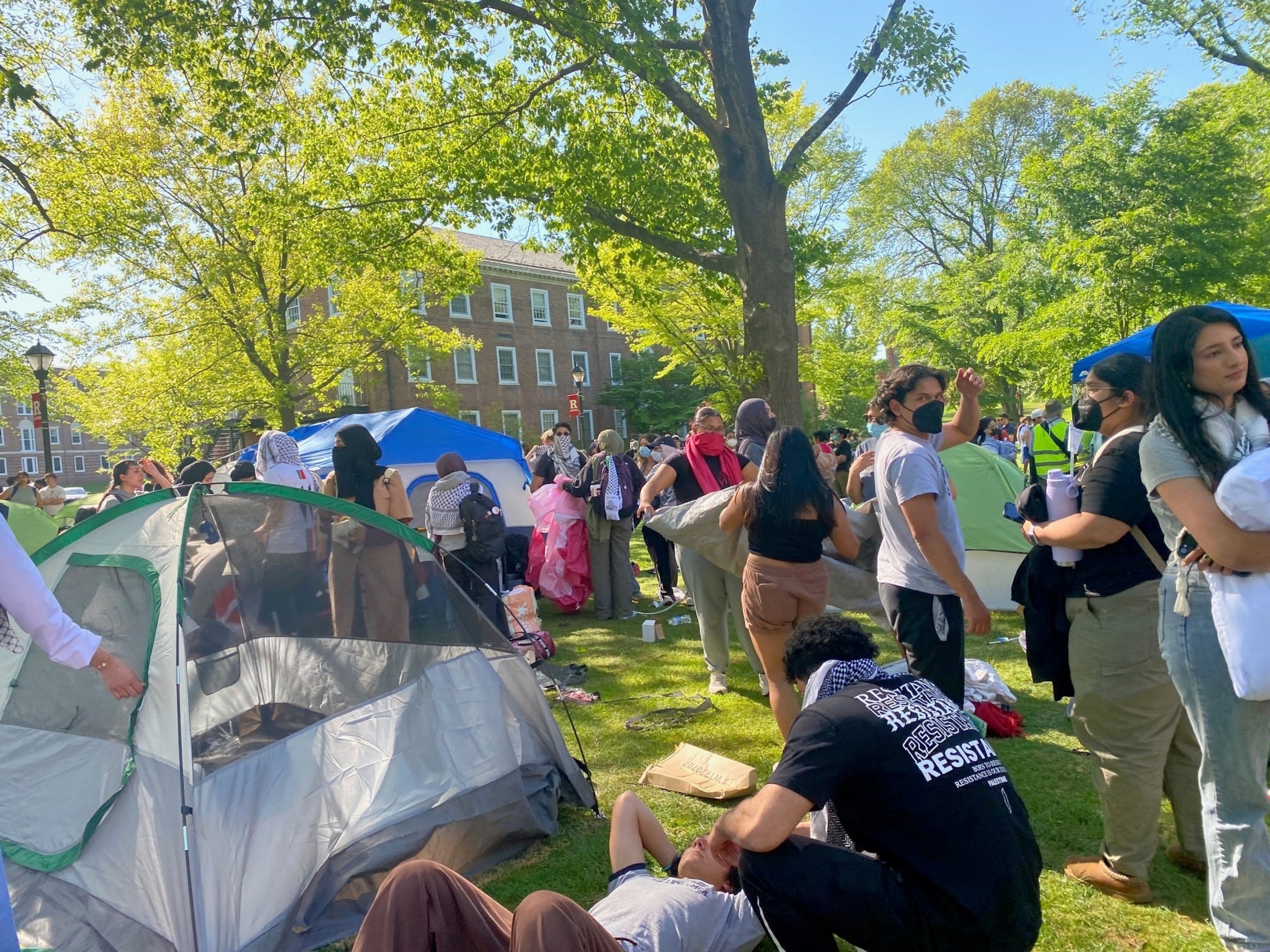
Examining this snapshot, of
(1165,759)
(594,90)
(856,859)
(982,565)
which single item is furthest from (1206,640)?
(594,90)

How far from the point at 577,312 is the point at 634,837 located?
121ft

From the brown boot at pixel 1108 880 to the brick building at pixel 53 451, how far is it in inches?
2472

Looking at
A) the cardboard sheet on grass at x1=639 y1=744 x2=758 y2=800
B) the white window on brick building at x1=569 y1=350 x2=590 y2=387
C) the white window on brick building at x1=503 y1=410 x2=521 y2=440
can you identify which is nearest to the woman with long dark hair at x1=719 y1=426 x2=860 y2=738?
the cardboard sheet on grass at x1=639 y1=744 x2=758 y2=800

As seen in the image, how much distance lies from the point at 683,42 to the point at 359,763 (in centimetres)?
827

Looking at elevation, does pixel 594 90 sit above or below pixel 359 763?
above

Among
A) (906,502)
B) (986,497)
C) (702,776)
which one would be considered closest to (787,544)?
(906,502)

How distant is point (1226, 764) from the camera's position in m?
2.17

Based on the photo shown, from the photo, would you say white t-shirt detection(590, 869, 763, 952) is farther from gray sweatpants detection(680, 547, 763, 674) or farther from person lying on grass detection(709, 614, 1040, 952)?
gray sweatpants detection(680, 547, 763, 674)

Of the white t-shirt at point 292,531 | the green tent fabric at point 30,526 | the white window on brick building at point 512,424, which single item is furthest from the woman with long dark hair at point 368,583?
the white window on brick building at point 512,424

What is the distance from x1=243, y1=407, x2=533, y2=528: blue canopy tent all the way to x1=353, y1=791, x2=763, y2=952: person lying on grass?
24.3ft

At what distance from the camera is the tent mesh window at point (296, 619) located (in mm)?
3068

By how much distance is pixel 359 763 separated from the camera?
3225 mm

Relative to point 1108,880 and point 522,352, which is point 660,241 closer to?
point 1108,880

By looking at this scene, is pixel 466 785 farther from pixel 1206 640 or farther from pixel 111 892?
pixel 1206 640
